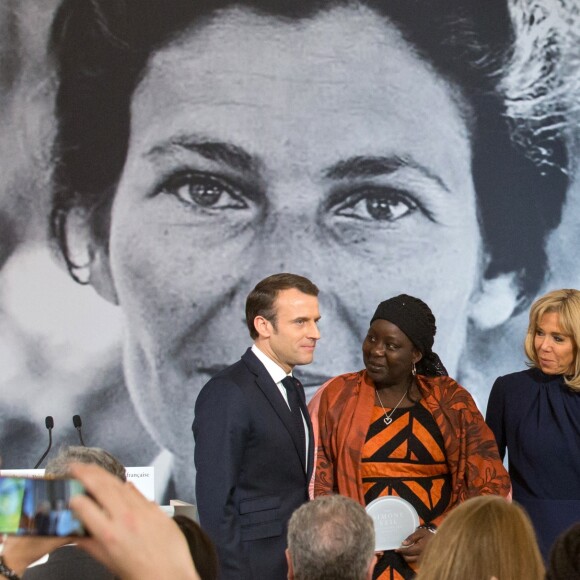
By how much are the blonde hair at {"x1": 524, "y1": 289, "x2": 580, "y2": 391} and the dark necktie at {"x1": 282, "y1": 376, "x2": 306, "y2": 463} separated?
88 centimetres

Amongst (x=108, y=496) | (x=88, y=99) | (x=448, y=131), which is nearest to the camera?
(x=108, y=496)

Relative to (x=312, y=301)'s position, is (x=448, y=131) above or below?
above

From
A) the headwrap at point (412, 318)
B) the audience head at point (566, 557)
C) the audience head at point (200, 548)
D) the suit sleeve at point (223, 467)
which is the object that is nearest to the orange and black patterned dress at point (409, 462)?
the headwrap at point (412, 318)

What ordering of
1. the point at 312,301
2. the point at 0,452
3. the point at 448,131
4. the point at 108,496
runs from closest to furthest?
the point at 108,496 → the point at 312,301 → the point at 0,452 → the point at 448,131

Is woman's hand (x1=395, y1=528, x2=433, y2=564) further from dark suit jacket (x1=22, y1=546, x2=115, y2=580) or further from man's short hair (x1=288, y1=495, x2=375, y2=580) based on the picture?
dark suit jacket (x1=22, y1=546, x2=115, y2=580)

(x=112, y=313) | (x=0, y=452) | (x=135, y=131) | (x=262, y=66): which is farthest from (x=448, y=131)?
(x=0, y=452)

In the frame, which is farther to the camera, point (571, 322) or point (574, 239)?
point (574, 239)

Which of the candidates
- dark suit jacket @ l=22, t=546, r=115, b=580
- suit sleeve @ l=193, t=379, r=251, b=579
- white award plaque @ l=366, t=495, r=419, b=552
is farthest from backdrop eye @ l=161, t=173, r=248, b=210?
dark suit jacket @ l=22, t=546, r=115, b=580

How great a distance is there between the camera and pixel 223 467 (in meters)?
2.93

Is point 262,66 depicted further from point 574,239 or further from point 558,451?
point 558,451

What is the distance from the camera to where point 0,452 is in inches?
202

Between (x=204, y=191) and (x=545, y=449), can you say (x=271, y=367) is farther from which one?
(x=204, y=191)

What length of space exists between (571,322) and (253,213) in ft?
8.20

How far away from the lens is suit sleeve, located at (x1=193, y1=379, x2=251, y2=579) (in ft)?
9.60
